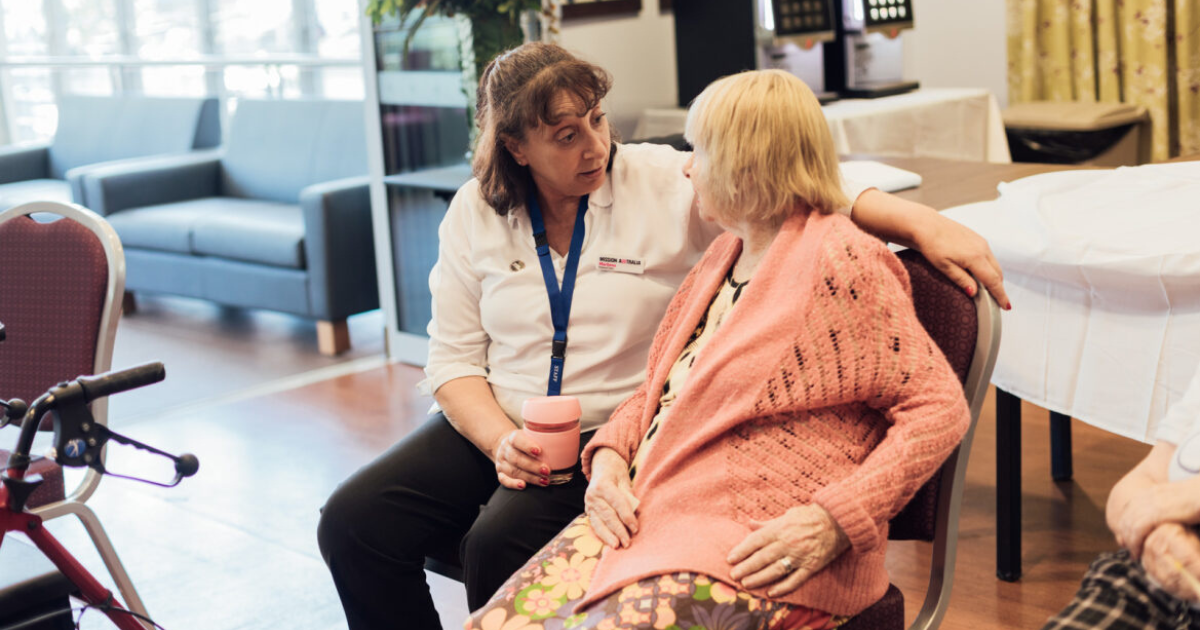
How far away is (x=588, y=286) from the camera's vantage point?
1763mm

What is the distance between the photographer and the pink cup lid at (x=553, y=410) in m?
1.58

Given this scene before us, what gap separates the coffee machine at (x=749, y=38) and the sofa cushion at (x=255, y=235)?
1641 millimetres

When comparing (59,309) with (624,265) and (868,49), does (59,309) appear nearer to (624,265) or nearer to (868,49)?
(624,265)

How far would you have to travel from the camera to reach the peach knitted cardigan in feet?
4.09

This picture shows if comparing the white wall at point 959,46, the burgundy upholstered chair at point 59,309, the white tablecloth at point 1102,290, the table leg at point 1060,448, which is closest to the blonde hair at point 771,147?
the white tablecloth at point 1102,290

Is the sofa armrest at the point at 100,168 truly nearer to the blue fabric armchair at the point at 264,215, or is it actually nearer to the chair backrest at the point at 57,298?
the blue fabric armchair at the point at 264,215

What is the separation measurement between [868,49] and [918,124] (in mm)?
451

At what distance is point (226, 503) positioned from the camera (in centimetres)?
301

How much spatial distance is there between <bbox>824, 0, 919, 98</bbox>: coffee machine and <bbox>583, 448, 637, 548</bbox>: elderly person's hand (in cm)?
312

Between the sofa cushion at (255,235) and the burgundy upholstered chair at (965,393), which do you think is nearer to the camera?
the burgundy upholstered chair at (965,393)

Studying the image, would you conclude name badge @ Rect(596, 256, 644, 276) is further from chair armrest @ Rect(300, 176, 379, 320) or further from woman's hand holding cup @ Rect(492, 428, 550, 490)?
chair armrest @ Rect(300, 176, 379, 320)

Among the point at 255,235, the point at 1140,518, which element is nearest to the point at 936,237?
the point at 1140,518

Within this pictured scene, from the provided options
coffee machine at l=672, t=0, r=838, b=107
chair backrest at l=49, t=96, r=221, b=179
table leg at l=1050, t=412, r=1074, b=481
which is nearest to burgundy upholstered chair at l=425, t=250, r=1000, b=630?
table leg at l=1050, t=412, r=1074, b=481

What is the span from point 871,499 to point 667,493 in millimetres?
261
